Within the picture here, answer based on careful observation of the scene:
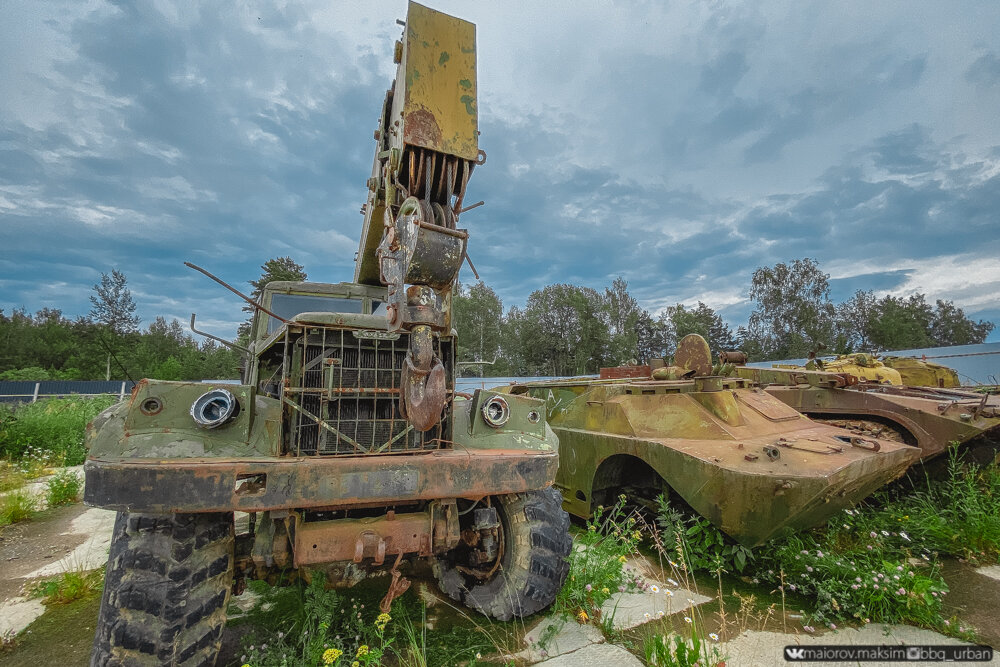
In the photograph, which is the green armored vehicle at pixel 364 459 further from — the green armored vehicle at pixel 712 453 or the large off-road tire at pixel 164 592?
the green armored vehicle at pixel 712 453

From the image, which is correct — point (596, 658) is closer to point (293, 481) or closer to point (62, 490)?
point (293, 481)

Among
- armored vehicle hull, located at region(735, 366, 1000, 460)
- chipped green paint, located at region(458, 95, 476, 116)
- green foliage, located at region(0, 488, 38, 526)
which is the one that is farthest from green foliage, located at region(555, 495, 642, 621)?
green foliage, located at region(0, 488, 38, 526)

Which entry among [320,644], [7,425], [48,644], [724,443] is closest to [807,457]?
[724,443]

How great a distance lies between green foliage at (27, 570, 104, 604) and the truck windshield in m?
2.09

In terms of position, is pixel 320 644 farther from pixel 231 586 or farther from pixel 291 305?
pixel 291 305

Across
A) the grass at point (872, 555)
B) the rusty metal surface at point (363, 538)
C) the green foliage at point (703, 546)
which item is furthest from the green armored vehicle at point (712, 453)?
the rusty metal surface at point (363, 538)

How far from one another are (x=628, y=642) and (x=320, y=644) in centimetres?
161

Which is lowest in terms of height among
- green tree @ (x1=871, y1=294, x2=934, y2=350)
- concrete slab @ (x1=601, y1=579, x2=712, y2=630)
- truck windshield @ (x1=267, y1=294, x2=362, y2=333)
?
concrete slab @ (x1=601, y1=579, x2=712, y2=630)

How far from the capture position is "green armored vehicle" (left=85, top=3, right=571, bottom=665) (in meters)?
2.17

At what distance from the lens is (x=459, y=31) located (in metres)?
2.86

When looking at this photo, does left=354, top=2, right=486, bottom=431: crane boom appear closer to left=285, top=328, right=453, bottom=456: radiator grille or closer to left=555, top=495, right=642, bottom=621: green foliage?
left=285, top=328, right=453, bottom=456: radiator grille

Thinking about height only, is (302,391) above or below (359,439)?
above

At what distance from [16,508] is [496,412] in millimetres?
5610

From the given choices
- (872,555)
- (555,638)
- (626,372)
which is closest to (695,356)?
(872,555)
